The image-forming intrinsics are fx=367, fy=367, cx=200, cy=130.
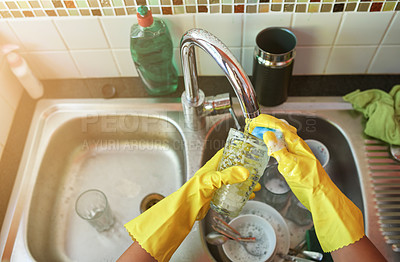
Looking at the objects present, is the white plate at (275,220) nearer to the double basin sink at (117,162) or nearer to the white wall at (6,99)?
the double basin sink at (117,162)

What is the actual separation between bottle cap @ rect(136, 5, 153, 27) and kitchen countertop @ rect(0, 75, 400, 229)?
0.85ft

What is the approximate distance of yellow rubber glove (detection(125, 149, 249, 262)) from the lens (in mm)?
747

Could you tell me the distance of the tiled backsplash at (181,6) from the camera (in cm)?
91

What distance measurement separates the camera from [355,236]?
73 centimetres

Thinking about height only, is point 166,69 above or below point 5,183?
above

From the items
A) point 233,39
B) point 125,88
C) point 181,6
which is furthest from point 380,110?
point 125,88

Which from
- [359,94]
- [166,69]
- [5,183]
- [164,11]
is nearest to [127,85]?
[166,69]

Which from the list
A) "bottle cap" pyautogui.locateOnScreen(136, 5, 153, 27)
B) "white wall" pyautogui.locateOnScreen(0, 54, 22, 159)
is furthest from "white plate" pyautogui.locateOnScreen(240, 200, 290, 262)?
"white wall" pyautogui.locateOnScreen(0, 54, 22, 159)

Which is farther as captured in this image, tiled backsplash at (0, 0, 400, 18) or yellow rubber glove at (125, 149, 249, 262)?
tiled backsplash at (0, 0, 400, 18)

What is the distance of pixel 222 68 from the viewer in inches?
28.1

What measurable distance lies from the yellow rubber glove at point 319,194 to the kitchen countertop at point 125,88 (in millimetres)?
374

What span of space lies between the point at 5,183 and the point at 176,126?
1.59ft

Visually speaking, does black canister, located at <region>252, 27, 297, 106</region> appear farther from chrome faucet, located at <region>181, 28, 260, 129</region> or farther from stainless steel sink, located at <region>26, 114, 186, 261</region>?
stainless steel sink, located at <region>26, 114, 186, 261</region>

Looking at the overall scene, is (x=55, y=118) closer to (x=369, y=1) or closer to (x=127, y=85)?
(x=127, y=85)
